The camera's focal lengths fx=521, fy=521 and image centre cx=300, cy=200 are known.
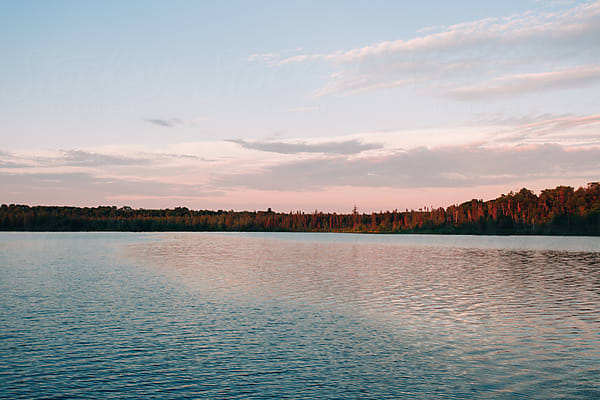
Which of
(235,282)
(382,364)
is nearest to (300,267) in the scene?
(235,282)

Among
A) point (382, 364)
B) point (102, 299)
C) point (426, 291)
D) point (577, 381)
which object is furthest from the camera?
point (426, 291)

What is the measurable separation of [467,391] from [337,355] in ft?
21.5

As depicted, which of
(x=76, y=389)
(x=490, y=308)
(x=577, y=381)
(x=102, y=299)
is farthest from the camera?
(x=102, y=299)

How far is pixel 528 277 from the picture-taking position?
5822 centimetres

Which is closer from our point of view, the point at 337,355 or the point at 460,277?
the point at 337,355

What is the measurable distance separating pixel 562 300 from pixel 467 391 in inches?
1021

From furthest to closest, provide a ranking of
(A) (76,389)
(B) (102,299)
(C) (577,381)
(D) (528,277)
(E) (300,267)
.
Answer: (E) (300,267), (D) (528,277), (B) (102,299), (C) (577,381), (A) (76,389)

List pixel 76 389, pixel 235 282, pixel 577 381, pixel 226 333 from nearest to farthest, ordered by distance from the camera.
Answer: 1. pixel 76 389
2. pixel 577 381
3. pixel 226 333
4. pixel 235 282

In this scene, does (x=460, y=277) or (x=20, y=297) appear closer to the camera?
(x=20, y=297)

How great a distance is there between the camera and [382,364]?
2222cm

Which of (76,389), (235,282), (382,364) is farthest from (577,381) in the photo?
(235,282)

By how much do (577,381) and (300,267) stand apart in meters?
51.5

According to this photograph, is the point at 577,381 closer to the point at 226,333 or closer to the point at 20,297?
the point at 226,333

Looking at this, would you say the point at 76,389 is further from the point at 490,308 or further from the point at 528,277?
the point at 528,277
